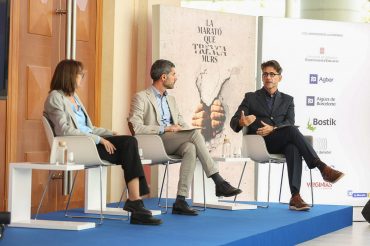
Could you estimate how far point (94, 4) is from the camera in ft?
25.8

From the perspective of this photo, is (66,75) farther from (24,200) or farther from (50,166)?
(24,200)

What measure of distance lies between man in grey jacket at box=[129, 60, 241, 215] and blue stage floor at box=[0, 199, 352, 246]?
0.23 m

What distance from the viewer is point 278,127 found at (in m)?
7.41

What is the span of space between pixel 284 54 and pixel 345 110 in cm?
100

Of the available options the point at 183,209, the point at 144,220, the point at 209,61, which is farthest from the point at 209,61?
the point at 144,220

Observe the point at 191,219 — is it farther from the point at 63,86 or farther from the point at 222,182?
the point at 63,86

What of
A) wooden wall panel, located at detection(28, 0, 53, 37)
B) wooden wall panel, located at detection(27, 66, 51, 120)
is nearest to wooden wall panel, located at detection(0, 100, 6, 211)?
wooden wall panel, located at detection(27, 66, 51, 120)

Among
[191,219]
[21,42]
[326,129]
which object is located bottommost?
[191,219]

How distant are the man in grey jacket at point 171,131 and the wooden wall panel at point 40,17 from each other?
38.6 inches

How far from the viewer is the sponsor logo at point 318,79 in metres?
9.48

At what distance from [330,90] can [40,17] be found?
3.88 meters

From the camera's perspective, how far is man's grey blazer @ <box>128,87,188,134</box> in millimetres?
6777

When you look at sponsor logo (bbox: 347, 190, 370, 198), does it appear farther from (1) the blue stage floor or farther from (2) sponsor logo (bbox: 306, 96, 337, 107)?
(1) the blue stage floor

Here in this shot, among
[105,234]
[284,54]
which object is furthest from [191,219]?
[284,54]
